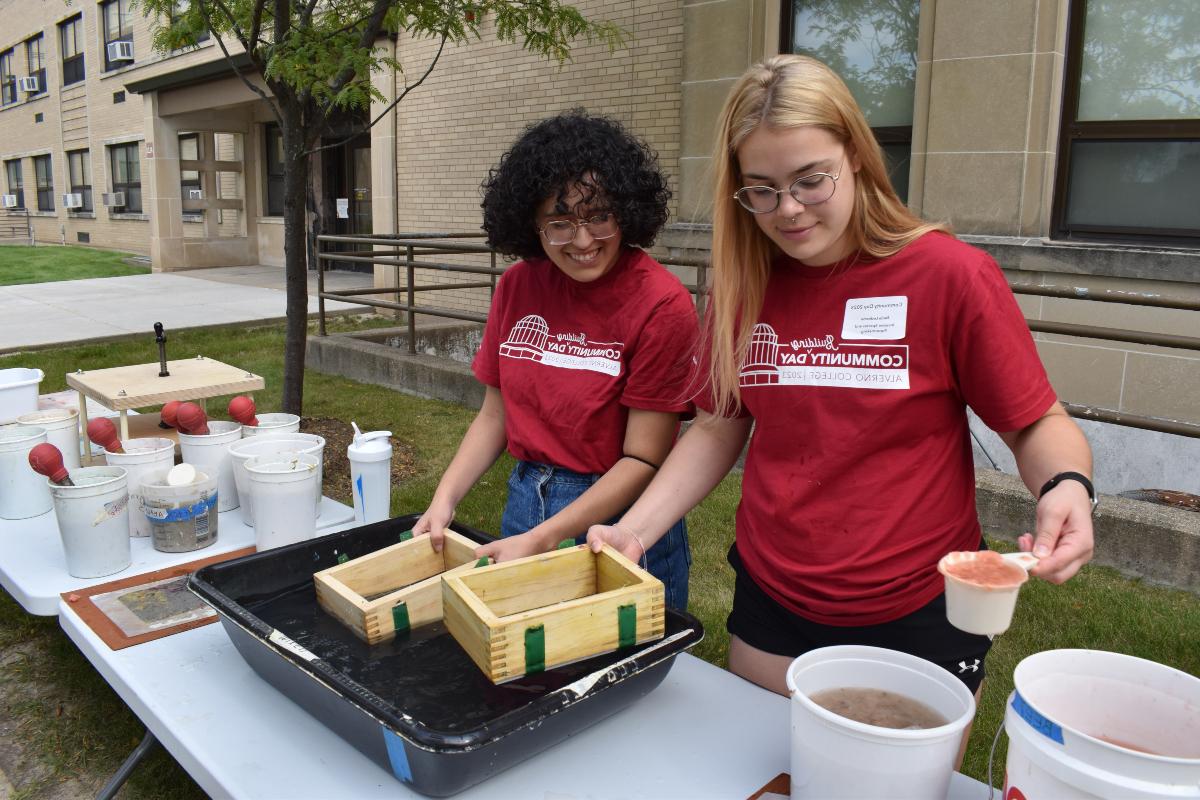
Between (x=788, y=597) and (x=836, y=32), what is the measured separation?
658cm

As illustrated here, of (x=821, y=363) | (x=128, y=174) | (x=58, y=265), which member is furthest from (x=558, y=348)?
(x=128, y=174)

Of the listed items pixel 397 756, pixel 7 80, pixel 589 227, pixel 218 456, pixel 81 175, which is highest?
pixel 7 80

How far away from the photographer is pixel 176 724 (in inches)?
61.3

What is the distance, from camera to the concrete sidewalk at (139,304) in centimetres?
1016

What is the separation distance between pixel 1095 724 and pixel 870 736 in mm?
305

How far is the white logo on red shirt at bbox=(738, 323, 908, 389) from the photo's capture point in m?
1.52

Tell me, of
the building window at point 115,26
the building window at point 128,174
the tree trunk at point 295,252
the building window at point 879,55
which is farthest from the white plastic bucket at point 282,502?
the building window at point 115,26

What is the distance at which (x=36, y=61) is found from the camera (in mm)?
26062

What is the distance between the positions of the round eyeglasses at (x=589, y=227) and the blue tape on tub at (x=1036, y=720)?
1262 millimetres

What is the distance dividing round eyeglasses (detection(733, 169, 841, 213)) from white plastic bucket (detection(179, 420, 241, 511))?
5.60ft

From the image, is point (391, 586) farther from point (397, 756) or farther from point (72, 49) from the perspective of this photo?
point (72, 49)

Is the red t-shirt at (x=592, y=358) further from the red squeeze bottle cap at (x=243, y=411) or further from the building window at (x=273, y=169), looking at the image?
the building window at (x=273, y=169)

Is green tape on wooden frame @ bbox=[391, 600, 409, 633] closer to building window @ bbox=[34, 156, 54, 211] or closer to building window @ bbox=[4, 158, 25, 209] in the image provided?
building window @ bbox=[34, 156, 54, 211]

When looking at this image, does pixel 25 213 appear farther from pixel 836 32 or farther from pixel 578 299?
pixel 578 299
